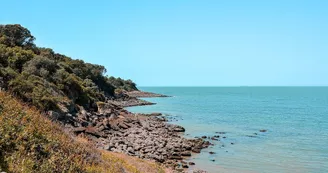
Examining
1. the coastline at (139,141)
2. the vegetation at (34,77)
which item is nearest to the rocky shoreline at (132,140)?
the coastline at (139,141)

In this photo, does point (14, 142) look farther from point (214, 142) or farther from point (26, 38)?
point (26, 38)

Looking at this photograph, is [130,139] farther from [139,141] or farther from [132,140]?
[139,141]

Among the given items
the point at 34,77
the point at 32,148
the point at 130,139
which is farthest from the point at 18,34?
the point at 32,148

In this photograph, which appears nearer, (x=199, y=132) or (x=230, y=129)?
(x=199, y=132)

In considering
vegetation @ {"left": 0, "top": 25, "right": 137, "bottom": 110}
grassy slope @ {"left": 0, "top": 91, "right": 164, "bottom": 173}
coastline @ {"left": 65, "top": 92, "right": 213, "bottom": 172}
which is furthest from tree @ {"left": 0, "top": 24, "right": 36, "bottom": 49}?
grassy slope @ {"left": 0, "top": 91, "right": 164, "bottom": 173}

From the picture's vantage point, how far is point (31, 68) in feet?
125

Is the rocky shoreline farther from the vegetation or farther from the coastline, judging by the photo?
the vegetation

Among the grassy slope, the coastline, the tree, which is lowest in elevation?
the coastline

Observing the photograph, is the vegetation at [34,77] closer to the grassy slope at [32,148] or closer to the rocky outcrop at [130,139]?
the rocky outcrop at [130,139]

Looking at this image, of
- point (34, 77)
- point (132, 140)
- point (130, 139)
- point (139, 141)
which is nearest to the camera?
point (139, 141)

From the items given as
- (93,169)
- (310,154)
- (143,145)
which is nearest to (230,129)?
(310,154)

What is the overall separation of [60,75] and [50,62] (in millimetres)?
3337

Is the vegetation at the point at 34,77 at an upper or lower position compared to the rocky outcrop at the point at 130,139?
upper

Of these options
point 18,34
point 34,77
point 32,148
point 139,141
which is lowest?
point 139,141
